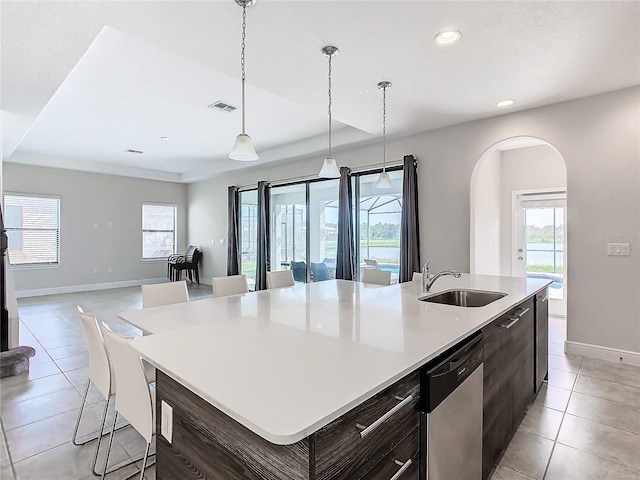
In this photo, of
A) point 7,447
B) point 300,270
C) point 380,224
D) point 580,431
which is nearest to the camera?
point 7,447

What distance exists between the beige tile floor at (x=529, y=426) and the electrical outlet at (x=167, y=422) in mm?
827

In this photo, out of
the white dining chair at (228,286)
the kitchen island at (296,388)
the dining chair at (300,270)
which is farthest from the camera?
the dining chair at (300,270)

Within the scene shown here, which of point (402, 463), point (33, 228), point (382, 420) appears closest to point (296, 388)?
point (382, 420)

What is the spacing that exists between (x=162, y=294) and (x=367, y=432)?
2.26 meters

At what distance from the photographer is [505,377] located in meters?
1.96

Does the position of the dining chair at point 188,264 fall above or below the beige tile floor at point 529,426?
above

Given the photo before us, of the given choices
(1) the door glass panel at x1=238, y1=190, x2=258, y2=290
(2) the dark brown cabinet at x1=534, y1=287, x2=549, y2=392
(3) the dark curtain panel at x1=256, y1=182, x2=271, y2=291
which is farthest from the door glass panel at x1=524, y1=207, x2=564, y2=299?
(1) the door glass panel at x1=238, y1=190, x2=258, y2=290

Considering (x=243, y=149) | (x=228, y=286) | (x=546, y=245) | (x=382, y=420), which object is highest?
(x=243, y=149)

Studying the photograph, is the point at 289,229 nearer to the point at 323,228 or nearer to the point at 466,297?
the point at 323,228

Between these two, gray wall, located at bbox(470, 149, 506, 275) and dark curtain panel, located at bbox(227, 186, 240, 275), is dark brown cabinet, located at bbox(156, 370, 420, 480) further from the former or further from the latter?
dark curtain panel, located at bbox(227, 186, 240, 275)

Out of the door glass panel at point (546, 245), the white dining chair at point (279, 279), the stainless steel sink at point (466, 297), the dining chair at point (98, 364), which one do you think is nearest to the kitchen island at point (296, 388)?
the dining chair at point (98, 364)

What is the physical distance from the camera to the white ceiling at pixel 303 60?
88.0 inches

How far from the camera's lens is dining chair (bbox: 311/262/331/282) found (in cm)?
660

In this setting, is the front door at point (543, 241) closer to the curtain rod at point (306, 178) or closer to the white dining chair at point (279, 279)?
the curtain rod at point (306, 178)
